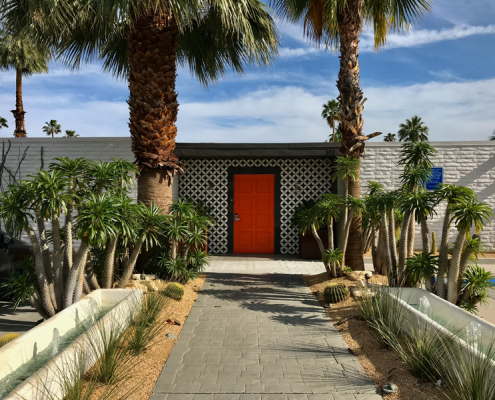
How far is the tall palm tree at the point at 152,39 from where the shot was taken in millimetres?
7000

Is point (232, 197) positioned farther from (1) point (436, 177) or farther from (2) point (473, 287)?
(2) point (473, 287)

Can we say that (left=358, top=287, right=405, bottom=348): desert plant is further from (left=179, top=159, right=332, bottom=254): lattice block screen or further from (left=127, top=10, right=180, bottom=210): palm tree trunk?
(left=179, top=159, right=332, bottom=254): lattice block screen

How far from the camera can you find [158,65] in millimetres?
8305

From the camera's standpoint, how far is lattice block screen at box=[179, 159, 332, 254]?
12531 millimetres

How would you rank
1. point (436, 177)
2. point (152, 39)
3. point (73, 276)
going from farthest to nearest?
point (436, 177) → point (152, 39) → point (73, 276)

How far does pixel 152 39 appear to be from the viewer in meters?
8.25

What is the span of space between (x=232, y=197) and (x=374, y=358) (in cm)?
847

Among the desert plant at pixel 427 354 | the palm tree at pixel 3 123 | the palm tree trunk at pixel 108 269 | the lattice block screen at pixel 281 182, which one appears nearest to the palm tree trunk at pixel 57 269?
the palm tree trunk at pixel 108 269

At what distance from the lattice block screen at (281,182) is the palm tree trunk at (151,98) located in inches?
168

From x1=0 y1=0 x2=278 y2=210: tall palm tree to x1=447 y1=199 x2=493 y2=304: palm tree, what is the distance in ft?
16.7

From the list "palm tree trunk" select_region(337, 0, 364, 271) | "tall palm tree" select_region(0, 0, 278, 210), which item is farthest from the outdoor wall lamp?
"palm tree trunk" select_region(337, 0, 364, 271)

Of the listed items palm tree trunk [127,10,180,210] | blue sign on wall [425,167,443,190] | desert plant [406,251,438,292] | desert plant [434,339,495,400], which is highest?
palm tree trunk [127,10,180,210]

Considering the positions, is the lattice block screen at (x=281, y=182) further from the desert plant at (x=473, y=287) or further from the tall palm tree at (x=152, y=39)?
the desert plant at (x=473, y=287)

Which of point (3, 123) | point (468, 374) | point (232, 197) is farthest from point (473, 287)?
point (3, 123)
